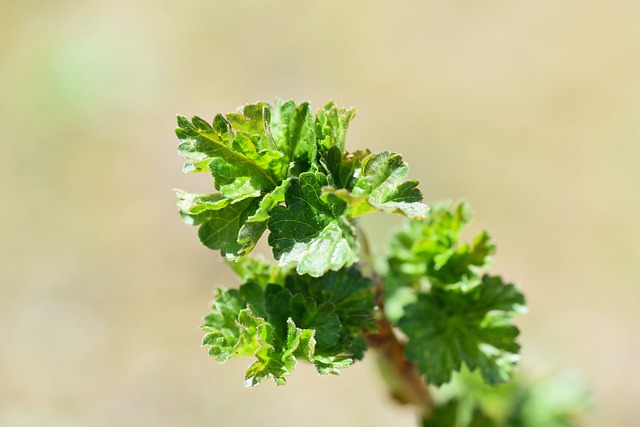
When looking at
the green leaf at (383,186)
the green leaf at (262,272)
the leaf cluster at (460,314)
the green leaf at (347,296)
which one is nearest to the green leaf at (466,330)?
the leaf cluster at (460,314)

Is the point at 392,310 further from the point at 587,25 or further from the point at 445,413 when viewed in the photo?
the point at 587,25

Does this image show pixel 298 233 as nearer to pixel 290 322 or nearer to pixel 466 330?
pixel 290 322

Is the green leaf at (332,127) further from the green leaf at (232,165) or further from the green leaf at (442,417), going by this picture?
the green leaf at (442,417)

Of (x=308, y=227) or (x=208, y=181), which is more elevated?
(x=208, y=181)

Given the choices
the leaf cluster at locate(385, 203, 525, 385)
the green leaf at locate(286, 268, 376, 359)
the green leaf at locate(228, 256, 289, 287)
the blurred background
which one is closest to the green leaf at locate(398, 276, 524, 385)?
the leaf cluster at locate(385, 203, 525, 385)

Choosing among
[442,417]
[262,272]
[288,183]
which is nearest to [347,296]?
[262,272]

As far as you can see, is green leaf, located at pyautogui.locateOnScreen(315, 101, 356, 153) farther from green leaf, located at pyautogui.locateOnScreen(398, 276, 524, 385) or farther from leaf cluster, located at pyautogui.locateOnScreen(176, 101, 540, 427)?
green leaf, located at pyautogui.locateOnScreen(398, 276, 524, 385)

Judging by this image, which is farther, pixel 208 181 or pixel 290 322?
pixel 208 181
